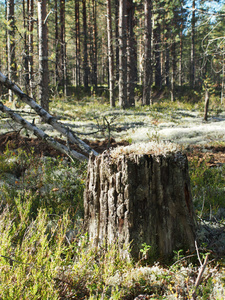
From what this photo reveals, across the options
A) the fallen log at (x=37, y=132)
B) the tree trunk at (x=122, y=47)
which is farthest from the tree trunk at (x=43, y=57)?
the fallen log at (x=37, y=132)

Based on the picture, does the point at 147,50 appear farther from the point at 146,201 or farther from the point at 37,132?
the point at 146,201

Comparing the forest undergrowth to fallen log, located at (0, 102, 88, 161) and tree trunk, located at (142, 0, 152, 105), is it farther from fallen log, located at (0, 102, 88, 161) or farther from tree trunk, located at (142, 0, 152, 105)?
tree trunk, located at (142, 0, 152, 105)

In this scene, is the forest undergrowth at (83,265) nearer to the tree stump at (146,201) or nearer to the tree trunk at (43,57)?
the tree stump at (146,201)

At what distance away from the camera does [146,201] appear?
2699 millimetres

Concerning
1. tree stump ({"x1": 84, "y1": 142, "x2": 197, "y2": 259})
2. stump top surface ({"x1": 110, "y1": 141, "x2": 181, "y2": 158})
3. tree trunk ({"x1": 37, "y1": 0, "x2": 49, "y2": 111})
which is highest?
tree trunk ({"x1": 37, "y1": 0, "x2": 49, "y2": 111})

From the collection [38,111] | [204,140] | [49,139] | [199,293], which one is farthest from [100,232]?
[204,140]

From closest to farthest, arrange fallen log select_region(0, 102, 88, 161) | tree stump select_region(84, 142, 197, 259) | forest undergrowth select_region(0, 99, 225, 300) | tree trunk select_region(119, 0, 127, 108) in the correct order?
forest undergrowth select_region(0, 99, 225, 300) < tree stump select_region(84, 142, 197, 259) < fallen log select_region(0, 102, 88, 161) < tree trunk select_region(119, 0, 127, 108)

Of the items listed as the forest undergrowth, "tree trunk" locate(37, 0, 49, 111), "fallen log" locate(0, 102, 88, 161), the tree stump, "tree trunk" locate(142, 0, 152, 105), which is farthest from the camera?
"tree trunk" locate(142, 0, 152, 105)

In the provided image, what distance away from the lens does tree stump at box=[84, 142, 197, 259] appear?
268cm

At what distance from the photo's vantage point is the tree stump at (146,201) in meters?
2.68

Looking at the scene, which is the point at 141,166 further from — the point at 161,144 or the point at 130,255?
the point at 130,255

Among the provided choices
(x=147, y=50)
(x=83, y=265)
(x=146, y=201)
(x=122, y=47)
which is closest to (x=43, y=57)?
(x=122, y=47)

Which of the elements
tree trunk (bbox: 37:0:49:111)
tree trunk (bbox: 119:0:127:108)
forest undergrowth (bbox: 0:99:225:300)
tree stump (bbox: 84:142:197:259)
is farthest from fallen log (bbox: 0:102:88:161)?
tree trunk (bbox: 119:0:127:108)

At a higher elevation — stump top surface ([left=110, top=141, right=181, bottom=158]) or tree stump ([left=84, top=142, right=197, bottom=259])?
stump top surface ([left=110, top=141, right=181, bottom=158])
